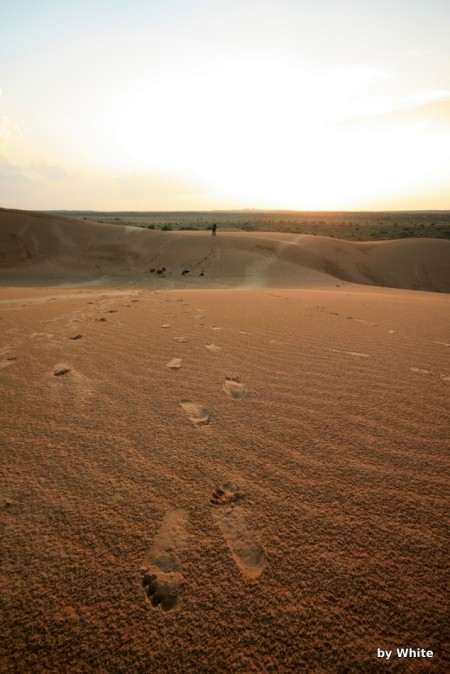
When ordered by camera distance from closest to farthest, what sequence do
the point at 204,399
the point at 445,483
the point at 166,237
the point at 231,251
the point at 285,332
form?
the point at 445,483 → the point at 204,399 → the point at 285,332 → the point at 231,251 → the point at 166,237

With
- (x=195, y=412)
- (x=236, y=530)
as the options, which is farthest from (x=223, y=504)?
(x=195, y=412)

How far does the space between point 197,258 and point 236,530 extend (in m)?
13.6

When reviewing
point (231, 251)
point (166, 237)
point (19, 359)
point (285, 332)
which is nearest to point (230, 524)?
point (19, 359)

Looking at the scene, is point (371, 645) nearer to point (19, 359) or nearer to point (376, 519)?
point (376, 519)

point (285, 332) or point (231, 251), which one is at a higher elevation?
point (231, 251)

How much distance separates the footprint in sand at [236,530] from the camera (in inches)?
42.3

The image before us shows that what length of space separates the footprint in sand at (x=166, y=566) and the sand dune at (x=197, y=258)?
10.2 metres

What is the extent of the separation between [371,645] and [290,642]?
208mm

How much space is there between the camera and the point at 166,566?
1.06 m

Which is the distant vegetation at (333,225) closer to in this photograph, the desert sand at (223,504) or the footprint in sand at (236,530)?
the desert sand at (223,504)

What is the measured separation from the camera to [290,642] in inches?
34.0

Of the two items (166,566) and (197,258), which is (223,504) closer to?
(166,566)

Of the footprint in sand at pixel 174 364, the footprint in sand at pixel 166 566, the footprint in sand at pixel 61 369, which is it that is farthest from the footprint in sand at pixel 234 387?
the footprint in sand at pixel 61 369

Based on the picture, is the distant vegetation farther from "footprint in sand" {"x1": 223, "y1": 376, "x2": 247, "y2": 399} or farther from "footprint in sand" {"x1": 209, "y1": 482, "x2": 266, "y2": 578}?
"footprint in sand" {"x1": 209, "y1": 482, "x2": 266, "y2": 578}
